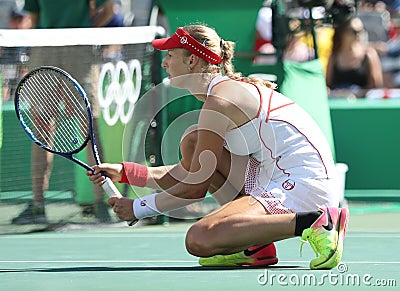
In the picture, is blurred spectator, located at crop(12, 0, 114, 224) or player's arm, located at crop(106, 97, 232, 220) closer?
player's arm, located at crop(106, 97, 232, 220)

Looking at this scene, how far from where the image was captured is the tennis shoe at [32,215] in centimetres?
759

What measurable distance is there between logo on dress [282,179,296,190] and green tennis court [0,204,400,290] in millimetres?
438

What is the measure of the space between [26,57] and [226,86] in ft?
8.41

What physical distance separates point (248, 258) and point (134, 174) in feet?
2.60

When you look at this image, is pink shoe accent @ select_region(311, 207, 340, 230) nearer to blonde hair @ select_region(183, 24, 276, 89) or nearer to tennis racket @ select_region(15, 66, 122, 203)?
blonde hair @ select_region(183, 24, 276, 89)

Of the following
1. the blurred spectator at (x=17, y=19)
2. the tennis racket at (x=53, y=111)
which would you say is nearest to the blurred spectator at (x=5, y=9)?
the blurred spectator at (x=17, y=19)

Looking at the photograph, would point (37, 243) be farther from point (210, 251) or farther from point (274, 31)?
point (274, 31)

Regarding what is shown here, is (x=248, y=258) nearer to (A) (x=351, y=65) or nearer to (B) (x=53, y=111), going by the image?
(B) (x=53, y=111)

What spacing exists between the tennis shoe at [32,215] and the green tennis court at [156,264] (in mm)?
160

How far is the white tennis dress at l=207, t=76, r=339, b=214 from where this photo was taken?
542cm

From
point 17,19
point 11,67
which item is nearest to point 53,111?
point 11,67

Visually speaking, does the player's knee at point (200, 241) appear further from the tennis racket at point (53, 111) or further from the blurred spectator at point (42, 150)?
the blurred spectator at point (42, 150)

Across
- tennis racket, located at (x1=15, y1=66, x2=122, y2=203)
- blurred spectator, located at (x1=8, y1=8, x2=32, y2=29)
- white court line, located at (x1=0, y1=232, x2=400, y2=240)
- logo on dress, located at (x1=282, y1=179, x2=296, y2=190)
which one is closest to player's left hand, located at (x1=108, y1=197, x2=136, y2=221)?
logo on dress, located at (x1=282, y1=179, x2=296, y2=190)

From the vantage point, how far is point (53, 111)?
22.8ft
